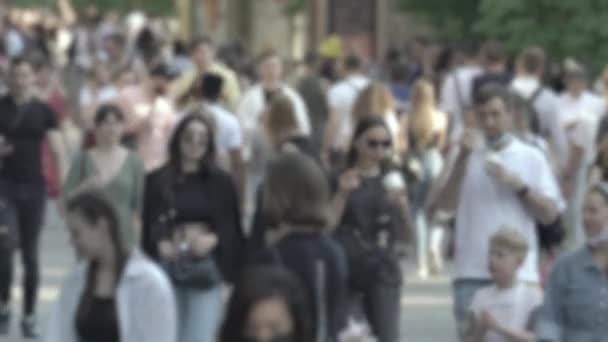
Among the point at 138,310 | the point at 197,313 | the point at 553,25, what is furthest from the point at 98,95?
the point at 138,310

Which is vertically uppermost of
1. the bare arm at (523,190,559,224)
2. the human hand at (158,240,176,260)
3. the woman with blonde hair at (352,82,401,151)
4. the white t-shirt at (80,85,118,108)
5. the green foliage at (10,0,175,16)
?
the green foliage at (10,0,175,16)

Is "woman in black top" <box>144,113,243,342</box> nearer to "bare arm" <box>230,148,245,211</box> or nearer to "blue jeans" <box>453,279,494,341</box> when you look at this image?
"blue jeans" <box>453,279,494,341</box>

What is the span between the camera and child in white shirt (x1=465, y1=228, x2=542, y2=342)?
9852mm

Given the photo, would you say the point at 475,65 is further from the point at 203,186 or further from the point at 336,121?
the point at 203,186

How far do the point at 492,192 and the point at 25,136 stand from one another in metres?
4.54

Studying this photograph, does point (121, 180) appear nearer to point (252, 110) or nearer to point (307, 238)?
point (307, 238)

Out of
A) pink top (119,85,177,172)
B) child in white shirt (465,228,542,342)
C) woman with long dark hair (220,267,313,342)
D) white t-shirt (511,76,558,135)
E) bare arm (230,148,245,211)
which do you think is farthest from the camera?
white t-shirt (511,76,558,135)

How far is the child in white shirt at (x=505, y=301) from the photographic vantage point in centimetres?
985

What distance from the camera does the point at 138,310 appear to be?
8273mm

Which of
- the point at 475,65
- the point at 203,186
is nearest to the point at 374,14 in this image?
the point at 475,65

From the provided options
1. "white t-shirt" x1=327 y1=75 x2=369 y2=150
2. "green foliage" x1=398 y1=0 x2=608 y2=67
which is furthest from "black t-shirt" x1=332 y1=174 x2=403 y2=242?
A: "green foliage" x1=398 y1=0 x2=608 y2=67

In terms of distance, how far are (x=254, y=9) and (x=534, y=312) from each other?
135 ft

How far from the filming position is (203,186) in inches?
442

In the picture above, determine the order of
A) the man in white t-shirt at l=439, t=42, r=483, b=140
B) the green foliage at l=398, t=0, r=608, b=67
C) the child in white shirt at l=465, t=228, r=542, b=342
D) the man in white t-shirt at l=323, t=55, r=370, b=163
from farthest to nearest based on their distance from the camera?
the green foliage at l=398, t=0, r=608, b=67, the man in white t-shirt at l=439, t=42, r=483, b=140, the man in white t-shirt at l=323, t=55, r=370, b=163, the child in white shirt at l=465, t=228, r=542, b=342
